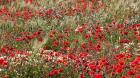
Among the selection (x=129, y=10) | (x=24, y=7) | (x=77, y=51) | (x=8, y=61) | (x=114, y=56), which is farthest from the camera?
(x=24, y=7)

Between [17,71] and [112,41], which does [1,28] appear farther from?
[17,71]

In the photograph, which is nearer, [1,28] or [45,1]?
[1,28]

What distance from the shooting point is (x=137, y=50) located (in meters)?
7.48

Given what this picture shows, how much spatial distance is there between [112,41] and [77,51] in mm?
1478

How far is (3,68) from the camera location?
6.42 m

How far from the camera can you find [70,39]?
9883 millimetres

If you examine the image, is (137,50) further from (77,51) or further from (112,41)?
(112,41)

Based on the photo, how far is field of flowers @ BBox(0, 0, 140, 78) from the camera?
642 centimetres

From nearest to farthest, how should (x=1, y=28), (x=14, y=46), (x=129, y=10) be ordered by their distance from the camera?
(x=14, y=46)
(x=1, y=28)
(x=129, y=10)

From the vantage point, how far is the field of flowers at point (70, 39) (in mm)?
6422

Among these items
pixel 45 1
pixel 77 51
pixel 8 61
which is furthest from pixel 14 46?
pixel 45 1

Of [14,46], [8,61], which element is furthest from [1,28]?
[8,61]

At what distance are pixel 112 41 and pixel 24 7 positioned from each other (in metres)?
5.13

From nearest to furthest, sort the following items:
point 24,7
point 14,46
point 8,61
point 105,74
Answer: point 105,74 < point 8,61 < point 14,46 < point 24,7
